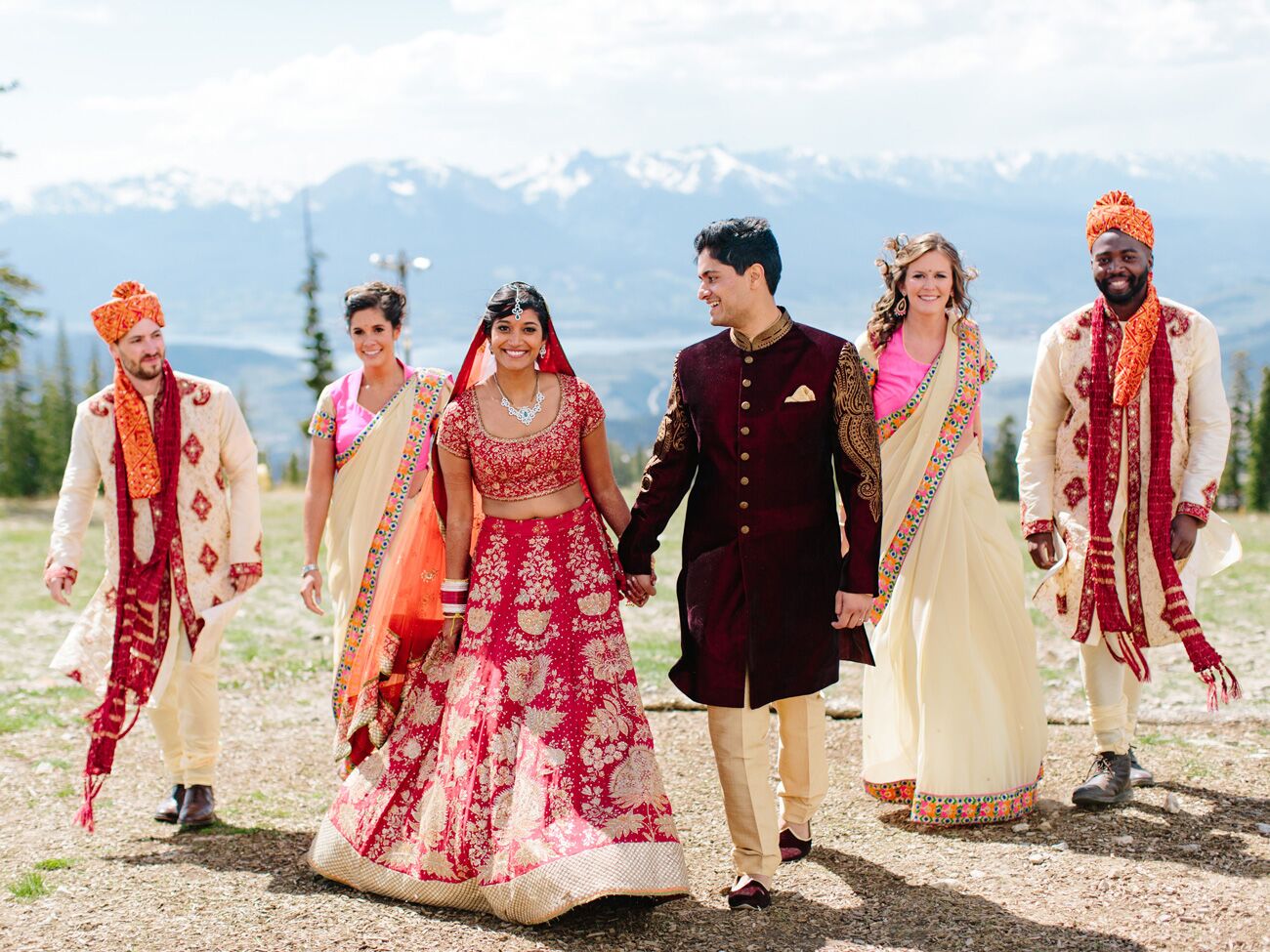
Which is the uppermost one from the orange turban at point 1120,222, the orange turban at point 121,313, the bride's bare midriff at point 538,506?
the orange turban at point 1120,222

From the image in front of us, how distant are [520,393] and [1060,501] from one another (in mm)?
2480

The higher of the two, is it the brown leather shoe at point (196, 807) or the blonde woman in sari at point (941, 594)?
the blonde woman in sari at point (941, 594)

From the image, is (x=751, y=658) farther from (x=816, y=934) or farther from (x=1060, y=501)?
(x=1060, y=501)

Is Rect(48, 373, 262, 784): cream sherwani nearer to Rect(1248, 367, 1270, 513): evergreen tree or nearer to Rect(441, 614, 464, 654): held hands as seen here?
Rect(441, 614, 464, 654): held hands

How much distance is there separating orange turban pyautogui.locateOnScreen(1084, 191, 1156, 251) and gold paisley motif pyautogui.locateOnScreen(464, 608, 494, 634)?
114 inches

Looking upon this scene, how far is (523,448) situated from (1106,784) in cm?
288

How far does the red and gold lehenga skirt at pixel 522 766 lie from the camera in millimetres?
4332

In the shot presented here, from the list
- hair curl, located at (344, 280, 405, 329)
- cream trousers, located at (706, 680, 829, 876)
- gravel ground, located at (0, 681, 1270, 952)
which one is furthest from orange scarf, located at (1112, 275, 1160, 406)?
hair curl, located at (344, 280, 405, 329)

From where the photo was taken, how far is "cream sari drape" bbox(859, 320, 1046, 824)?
542 centimetres

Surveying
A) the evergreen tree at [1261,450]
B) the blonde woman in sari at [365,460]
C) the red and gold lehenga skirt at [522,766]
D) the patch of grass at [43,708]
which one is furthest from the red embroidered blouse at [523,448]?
the evergreen tree at [1261,450]

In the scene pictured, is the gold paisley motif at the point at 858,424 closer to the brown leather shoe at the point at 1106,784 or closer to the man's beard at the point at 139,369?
the brown leather shoe at the point at 1106,784

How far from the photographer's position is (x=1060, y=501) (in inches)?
231

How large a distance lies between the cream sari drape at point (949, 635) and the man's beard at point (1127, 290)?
562 mm

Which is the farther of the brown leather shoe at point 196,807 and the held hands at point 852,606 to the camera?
the brown leather shoe at point 196,807
